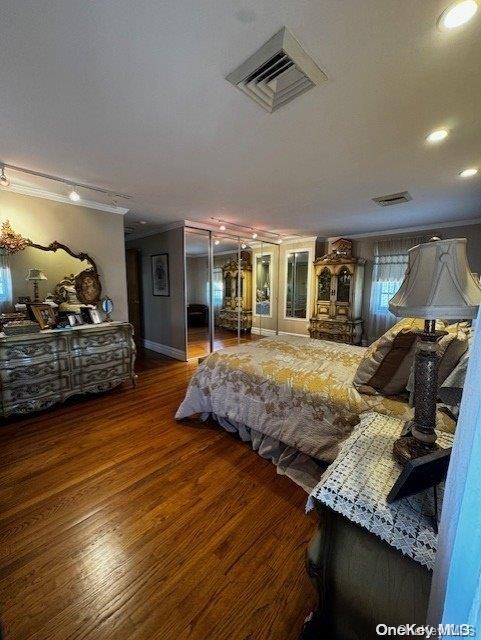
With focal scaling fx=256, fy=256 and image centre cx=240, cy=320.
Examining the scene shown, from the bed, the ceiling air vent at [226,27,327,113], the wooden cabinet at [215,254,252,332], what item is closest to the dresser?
the bed

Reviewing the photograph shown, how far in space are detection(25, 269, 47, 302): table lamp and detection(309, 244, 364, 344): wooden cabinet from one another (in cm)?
473

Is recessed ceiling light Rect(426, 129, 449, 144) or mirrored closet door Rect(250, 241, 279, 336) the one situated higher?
recessed ceiling light Rect(426, 129, 449, 144)

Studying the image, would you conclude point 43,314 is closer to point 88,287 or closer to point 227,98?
point 88,287

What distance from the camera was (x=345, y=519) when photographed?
815 millimetres

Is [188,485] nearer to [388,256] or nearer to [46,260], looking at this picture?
[46,260]

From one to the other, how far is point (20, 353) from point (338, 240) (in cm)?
558

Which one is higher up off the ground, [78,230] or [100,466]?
[78,230]

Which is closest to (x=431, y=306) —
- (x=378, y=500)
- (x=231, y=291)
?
(x=378, y=500)

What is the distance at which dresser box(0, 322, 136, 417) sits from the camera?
2.48 m

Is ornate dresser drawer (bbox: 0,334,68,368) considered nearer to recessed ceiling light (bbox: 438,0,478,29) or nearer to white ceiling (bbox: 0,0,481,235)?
white ceiling (bbox: 0,0,481,235)

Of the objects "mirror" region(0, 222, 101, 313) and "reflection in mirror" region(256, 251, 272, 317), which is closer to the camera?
"mirror" region(0, 222, 101, 313)

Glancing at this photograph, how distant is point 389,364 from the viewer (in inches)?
63.9

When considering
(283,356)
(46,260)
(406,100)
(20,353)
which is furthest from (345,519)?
(46,260)

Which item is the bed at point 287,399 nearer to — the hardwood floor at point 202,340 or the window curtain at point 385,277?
the hardwood floor at point 202,340
